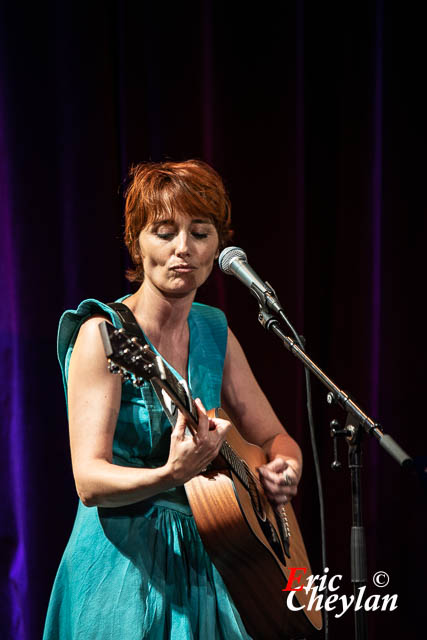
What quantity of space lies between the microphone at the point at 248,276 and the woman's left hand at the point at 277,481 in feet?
1.45

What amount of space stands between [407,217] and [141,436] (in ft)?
5.01

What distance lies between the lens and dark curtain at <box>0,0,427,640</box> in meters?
2.16

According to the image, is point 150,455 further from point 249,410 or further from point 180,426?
point 249,410

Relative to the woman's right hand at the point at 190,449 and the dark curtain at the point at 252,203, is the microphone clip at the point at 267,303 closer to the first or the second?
the woman's right hand at the point at 190,449

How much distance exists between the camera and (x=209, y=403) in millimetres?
1710

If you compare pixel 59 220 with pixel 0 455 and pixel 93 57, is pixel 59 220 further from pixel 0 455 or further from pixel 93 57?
pixel 0 455

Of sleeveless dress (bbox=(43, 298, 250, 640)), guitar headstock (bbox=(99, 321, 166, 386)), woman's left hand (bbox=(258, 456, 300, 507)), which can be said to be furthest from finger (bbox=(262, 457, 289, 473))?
guitar headstock (bbox=(99, 321, 166, 386))

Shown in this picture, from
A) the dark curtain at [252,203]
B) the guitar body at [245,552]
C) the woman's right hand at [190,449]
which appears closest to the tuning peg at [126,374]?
the woman's right hand at [190,449]

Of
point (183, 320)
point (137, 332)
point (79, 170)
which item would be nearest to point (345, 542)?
point (183, 320)

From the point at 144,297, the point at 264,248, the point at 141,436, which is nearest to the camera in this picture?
the point at 141,436

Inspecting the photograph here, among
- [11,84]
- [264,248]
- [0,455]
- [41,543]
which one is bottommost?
[41,543]

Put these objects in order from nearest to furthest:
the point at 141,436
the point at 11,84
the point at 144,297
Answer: the point at 141,436, the point at 144,297, the point at 11,84

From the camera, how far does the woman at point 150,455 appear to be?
4.62 feet

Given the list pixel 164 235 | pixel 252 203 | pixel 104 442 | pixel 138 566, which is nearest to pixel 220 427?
pixel 104 442
